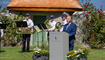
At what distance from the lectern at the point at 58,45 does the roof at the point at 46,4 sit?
9.89 meters

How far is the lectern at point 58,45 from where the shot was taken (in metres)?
9.23

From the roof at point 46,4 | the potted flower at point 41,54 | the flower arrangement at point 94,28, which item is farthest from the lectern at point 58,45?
the roof at point 46,4

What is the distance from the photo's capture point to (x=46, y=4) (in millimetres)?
19484

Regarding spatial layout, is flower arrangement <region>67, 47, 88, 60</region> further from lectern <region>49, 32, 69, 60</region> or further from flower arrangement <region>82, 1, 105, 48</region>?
flower arrangement <region>82, 1, 105, 48</region>

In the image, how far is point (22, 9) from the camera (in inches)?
757

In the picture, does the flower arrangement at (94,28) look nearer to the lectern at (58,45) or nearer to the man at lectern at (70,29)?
the man at lectern at (70,29)

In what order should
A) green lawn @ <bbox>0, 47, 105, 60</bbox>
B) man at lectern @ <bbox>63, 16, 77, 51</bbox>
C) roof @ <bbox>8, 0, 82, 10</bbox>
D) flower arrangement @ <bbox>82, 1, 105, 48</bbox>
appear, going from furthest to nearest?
roof @ <bbox>8, 0, 82, 10</bbox>, flower arrangement @ <bbox>82, 1, 105, 48</bbox>, green lawn @ <bbox>0, 47, 105, 60</bbox>, man at lectern @ <bbox>63, 16, 77, 51</bbox>

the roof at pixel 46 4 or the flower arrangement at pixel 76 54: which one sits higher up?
the roof at pixel 46 4

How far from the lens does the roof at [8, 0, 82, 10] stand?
1920cm

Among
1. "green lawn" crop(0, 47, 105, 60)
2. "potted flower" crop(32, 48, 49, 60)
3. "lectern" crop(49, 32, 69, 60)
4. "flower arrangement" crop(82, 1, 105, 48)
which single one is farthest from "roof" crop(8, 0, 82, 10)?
"lectern" crop(49, 32, 69, 60)

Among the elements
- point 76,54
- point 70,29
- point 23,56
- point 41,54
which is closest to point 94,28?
point 23,56

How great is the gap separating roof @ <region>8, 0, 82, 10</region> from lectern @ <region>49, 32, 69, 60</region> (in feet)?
32.4

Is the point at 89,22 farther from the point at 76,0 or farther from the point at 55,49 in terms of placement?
the point at 55,49

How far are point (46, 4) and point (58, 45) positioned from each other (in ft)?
34.1
